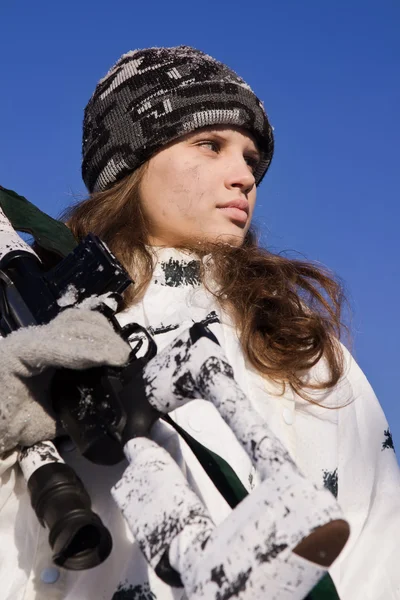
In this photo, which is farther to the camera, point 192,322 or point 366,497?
point 192,322

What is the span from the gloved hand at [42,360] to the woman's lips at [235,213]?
0.88m

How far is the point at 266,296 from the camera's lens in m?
2.11

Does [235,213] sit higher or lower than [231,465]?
higher

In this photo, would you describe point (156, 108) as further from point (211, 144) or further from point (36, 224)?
point (36, 224)

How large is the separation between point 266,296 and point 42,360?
0.81m

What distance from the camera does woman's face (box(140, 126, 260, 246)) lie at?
2.29 m

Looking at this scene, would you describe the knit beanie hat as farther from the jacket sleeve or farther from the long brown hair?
the jacket sleeve

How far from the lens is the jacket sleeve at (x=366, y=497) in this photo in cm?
166

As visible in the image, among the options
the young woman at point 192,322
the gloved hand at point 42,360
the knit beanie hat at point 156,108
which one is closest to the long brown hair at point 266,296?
the young woman at point 192,322

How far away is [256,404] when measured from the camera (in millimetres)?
1881

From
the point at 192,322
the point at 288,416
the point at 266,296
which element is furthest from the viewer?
the point at 266,296

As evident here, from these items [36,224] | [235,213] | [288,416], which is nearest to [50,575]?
[288,416]

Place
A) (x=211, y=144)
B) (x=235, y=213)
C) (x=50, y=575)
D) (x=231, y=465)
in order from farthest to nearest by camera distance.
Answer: (x=211, y=144) < (x=235, y=213) < (x=231, y=465) < (x=50, y=575)

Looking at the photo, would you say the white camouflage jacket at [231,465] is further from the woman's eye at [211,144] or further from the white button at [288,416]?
the woman's eye at [211,144]
